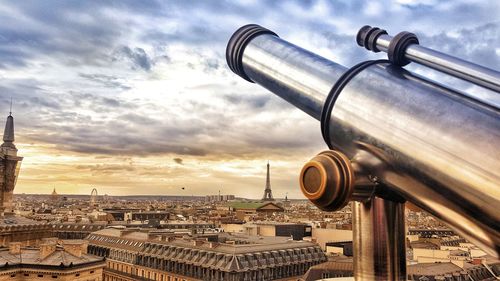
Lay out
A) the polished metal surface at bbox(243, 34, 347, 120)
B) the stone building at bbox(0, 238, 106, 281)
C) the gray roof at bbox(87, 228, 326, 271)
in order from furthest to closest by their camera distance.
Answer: the gray roof at bbox(87, 228, 326, 271)
the stone building at bbox(0, 238, 106, 281)
the polished metal surface at bbox(243, 34, 347, 120)

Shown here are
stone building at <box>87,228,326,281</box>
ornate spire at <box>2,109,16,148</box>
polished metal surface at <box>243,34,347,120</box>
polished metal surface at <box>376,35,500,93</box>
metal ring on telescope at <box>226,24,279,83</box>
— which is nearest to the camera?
polished metal surface at <box>376,35,500,93</box>

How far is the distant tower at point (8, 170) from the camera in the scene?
95625 millimetres

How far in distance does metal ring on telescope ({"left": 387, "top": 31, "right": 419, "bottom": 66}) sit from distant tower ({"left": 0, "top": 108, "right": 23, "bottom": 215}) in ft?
326

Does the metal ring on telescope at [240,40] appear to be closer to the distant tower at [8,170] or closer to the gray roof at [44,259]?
the gray roof at [44,259]

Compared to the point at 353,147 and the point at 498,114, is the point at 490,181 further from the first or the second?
the point at 353,147

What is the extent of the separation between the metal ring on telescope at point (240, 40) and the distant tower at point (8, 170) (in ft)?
318

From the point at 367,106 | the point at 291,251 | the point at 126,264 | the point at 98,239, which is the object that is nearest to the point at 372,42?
the point at 367,106

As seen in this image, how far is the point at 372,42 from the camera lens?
576cm

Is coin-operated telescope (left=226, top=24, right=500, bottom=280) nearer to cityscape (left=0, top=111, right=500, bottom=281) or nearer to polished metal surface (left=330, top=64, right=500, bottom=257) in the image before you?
polished metal surface (left=330, top=64, right=500, bottom=257)

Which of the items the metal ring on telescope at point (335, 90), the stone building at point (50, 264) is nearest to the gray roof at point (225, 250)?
the stone building at point (50, 264)

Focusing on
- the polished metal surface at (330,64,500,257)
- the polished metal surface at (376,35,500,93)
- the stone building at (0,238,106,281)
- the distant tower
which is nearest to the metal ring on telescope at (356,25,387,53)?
the polished metal surface at (376,35,500,93)

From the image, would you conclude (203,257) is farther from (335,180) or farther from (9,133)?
(9,133)

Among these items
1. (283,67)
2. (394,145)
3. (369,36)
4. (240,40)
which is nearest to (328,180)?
(394,145)

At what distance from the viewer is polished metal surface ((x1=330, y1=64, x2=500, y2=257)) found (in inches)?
138
